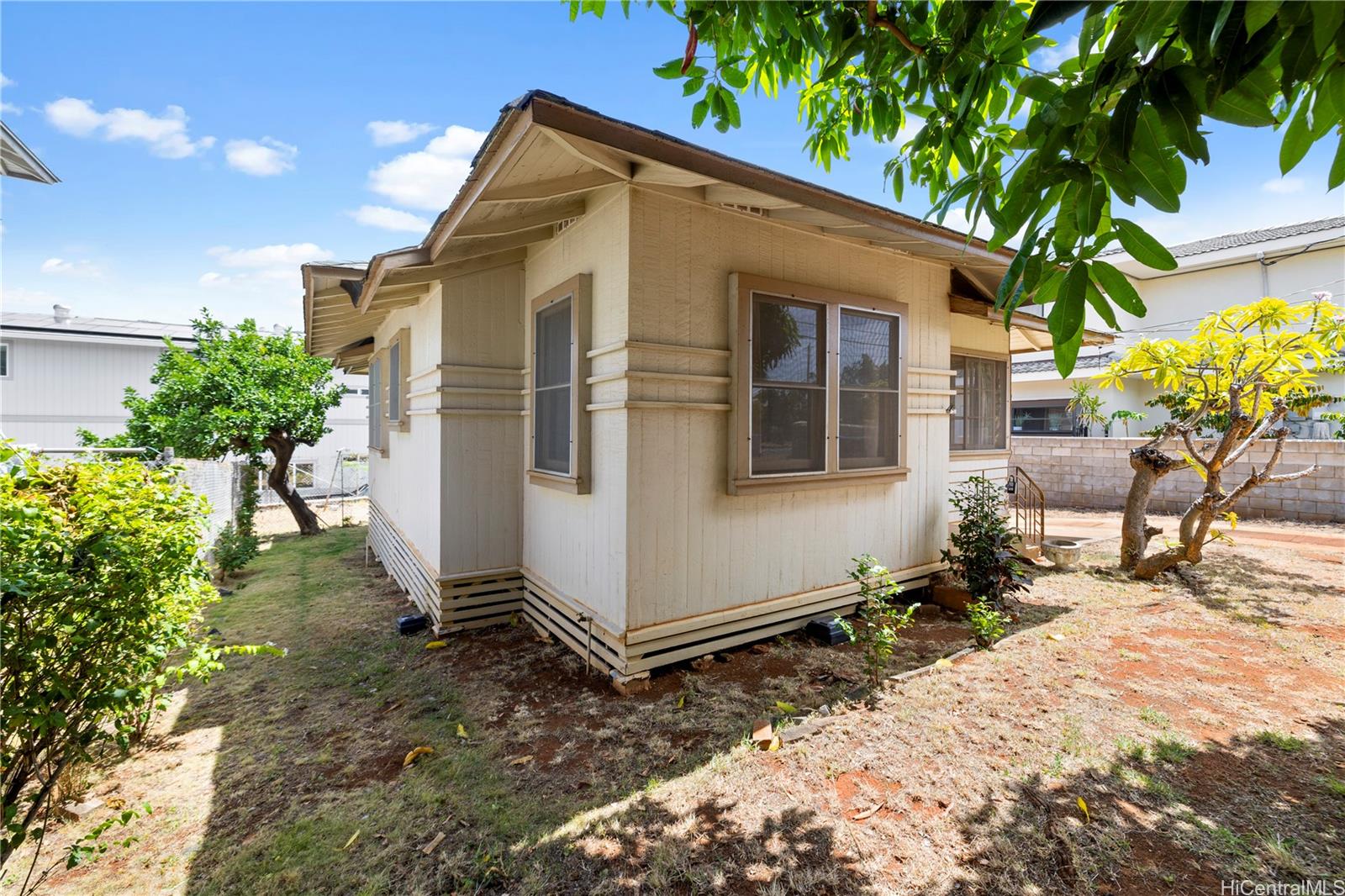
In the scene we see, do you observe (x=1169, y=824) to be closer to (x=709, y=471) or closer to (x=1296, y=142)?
(x=1296, y=142)

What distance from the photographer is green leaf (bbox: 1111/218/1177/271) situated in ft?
4.22

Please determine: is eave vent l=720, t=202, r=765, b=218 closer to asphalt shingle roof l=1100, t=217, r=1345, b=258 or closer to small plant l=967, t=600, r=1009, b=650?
small plant l=967, t=600, r=1009, b=650

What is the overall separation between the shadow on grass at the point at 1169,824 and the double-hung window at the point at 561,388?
2835 millimetres

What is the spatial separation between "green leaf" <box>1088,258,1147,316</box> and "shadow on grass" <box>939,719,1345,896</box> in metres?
2.03

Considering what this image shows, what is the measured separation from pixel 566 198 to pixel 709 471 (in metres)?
2.12

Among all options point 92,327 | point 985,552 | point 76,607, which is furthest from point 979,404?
point 92,327

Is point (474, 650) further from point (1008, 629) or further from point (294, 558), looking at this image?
point (294, 558)

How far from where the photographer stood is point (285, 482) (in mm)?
10344

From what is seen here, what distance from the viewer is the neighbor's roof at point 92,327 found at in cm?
1537

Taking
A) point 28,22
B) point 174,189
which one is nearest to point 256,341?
point 174,189

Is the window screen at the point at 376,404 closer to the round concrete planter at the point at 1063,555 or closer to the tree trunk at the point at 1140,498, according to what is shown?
the round concrete planter at the point at 1063,555

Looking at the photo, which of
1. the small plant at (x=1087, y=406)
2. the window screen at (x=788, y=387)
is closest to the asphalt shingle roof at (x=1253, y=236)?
the small plant at (x=1087, y=406)

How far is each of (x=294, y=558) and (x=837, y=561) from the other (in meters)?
7.80

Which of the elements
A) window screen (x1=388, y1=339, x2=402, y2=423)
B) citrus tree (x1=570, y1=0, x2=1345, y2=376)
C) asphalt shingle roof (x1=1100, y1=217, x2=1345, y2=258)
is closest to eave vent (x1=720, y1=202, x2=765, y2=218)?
citrus tree (x1=570, y1=0, x2=1345, y2=376)
